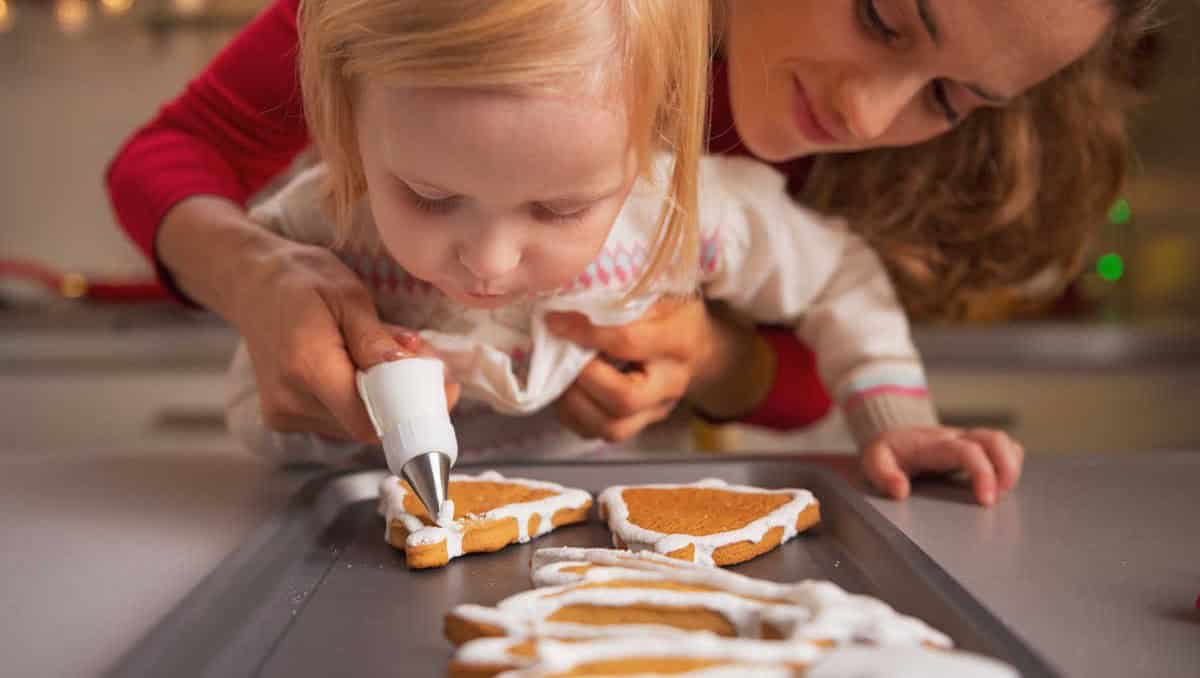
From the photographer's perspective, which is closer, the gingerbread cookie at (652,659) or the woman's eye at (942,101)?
the gingerbread cookie at (652,659)

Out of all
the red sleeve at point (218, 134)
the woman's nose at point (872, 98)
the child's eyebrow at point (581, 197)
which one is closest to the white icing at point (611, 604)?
the child's eyebrow at point (581, 197)

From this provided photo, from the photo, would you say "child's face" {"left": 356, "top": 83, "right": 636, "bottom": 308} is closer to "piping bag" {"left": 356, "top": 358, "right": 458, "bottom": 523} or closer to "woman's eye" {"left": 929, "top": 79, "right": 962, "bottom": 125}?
"piping bag" {"left": 356, "top": 358, "right": 458, "bottom": 523}

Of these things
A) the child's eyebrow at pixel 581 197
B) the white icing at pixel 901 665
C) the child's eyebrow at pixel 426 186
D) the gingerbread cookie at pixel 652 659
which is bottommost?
the gingerbread cookie at pixel 652 659

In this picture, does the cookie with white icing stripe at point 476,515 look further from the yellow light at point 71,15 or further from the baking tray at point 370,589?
the yellow light at point 71,15

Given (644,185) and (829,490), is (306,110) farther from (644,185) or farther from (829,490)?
(829,490)

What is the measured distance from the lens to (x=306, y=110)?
71cm

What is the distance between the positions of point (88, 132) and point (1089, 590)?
245cm

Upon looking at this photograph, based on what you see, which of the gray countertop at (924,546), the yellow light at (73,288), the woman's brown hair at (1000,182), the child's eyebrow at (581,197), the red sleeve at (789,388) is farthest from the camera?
the yellow light at (73,288)

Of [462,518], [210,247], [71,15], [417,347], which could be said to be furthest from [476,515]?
[71,15]

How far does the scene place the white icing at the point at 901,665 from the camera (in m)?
0.39

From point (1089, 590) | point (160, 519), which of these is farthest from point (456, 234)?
point (1089, 590)

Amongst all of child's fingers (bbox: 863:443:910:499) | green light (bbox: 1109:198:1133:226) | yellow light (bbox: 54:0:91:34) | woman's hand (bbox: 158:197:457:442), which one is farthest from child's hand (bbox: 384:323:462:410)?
yellow light (bbox: 54:0:91:34)

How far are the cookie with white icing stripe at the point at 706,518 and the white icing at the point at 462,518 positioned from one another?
31 mm

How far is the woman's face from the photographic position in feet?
2.63
